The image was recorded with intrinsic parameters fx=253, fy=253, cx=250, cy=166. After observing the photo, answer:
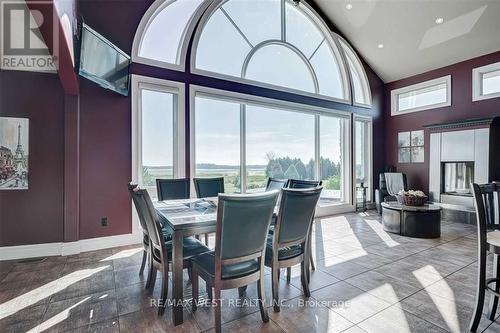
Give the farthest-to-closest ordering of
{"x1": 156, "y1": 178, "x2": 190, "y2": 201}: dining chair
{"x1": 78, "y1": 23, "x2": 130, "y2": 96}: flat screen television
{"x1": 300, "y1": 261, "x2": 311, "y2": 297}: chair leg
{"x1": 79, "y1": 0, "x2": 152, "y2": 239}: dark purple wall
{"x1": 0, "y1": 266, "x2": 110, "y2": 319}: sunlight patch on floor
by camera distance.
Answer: {"x1": 79, "y1": 0, "x2": 152, "y2": 239}: dark purple wall → {"x1": 156, "y1": 178, "x2": 190, "y2": 201}: dining chair → {"x1": 78, "y1": 23, "x2": 130, "y2": 96}: flat screen television → {"x1": 300, "y1": 261, "x2": 311, "y2": 297}: chair leg → {"x1": 0, "y1": 266, "x2": 110, "y2": 319}: sunlight patch on floor

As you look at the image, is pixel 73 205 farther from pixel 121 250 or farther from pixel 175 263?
pixel 175 263

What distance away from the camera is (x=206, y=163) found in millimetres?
4859

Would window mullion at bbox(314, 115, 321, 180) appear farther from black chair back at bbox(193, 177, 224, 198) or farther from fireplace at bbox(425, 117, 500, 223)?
black chair back at bbox(193, 177, 224, 198)

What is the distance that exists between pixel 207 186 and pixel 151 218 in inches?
68.5

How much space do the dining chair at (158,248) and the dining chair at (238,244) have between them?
11.8 inches

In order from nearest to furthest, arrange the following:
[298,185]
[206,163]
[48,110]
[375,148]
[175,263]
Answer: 1. [175,263]
2. [298,185]
3. [48,110]
4. [206,163]
5. [375,148]

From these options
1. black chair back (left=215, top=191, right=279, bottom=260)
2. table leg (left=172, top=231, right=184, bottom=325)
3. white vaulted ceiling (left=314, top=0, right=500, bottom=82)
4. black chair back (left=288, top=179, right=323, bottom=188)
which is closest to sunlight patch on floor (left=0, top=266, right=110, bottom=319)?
table leg (left=172, top=231, right=184, bottom=325)

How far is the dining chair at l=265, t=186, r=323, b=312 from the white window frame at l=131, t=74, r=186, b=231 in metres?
2.65

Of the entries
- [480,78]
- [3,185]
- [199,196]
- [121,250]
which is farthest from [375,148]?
[3,185]

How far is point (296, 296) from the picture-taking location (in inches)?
97.6

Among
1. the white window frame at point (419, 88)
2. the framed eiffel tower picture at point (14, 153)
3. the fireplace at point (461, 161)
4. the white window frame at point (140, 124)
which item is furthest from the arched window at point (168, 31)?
the fireplace at point (461, 161)

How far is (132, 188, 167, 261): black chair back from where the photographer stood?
2123 millimetres

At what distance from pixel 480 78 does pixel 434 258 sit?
4.83 m

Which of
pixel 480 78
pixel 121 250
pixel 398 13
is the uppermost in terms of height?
pixel 398 13
